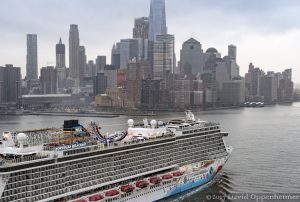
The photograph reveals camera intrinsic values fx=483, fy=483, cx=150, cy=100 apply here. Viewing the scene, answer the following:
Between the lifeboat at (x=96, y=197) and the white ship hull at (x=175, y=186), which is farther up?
the lifeboat at (x=96, y=197)

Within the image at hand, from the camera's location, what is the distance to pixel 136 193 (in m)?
27.0

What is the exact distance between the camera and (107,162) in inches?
1024

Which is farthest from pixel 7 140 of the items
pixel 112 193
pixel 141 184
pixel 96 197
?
pixel 141 184

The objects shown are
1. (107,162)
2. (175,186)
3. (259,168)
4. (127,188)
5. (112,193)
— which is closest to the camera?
(112,193)

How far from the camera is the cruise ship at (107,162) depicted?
22.1 meters

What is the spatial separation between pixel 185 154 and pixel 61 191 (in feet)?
36.8

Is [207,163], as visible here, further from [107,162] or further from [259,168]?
[107,162]

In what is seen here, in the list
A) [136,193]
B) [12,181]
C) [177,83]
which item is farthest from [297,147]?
[177,83]

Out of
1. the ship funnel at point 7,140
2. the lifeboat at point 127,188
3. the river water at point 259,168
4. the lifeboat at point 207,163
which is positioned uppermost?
the ship funnel at point 7,140

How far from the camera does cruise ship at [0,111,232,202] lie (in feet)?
72.5

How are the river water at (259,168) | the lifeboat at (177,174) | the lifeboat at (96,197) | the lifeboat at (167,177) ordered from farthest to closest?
1. the river water at (259,168)
2. the lifeboat at (177,174)
3. the lifeboat at (167,177)
4. the lifeboat at (96,197)

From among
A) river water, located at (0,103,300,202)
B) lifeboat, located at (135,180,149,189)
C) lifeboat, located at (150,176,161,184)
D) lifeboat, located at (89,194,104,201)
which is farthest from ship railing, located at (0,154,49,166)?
river water, located at (0,103,300,202)

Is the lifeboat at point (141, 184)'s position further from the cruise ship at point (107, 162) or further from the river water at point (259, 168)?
the river water at point (259, 168)

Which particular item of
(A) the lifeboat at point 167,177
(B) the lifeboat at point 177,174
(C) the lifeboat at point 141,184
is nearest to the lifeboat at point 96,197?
(C) the lifeboat at point 141,184
